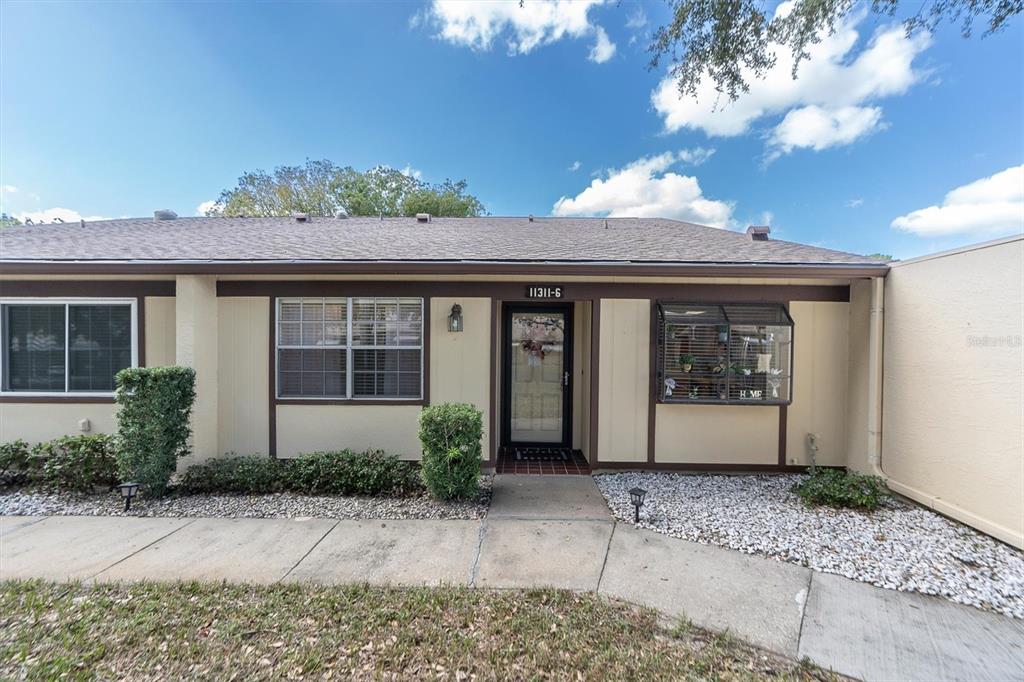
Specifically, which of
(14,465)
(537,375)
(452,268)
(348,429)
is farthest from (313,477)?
(14,465)

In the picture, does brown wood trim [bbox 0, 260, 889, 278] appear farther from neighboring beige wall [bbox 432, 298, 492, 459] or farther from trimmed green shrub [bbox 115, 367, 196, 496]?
trimmed green shrub [bbox 115, 367, 196, 496]

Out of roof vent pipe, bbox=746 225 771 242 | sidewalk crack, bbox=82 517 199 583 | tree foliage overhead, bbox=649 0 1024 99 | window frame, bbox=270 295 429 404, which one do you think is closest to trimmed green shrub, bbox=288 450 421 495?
window frame, bbox=270 295 429 404

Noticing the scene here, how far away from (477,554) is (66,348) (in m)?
6.40

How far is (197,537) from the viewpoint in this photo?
12.1ft

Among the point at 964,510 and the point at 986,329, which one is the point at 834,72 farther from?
the point at 964,510

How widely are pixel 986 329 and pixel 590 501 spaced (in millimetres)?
4095

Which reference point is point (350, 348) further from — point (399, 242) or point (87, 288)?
point (87, 288)

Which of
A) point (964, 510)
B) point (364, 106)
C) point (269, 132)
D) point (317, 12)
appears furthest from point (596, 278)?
point (269, 132)

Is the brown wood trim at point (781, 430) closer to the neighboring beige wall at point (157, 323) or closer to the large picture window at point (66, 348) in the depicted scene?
the neighboring beige wall at point (157, 323)

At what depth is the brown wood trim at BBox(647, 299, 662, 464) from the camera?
5.34m

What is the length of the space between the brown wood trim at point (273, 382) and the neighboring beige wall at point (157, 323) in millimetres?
1387

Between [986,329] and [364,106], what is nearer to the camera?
[986,329]

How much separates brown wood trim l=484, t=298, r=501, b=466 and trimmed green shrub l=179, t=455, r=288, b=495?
2459 mm

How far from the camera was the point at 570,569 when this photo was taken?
3.17 m
